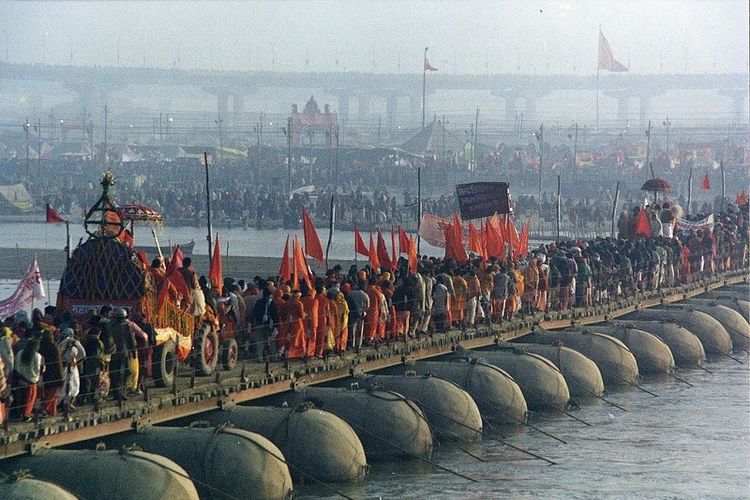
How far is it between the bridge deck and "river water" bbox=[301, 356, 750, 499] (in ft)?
6.45

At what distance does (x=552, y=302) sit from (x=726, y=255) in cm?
1519

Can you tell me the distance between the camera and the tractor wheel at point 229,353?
1168 inches

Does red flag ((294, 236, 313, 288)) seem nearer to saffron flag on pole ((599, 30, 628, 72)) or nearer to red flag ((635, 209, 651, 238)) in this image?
red flag ((635, 209, 651, 238))

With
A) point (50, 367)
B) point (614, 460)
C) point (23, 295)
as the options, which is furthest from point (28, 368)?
point (614, 460)

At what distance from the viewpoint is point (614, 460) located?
33688 mm

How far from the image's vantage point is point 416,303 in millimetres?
34562

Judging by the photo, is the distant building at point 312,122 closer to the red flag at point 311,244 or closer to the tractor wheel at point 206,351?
the red flag at point 311,244

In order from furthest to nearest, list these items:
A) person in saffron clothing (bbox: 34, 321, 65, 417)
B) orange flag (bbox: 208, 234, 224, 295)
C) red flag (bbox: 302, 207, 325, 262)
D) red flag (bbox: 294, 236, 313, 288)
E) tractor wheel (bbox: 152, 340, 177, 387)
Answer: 1. red flag (bbox: 302, 207, 325, 262)
2. red flag (bbox: 294, 236, 313, 288)
3. orange flag (bbox: 208, 234, 224, 295)
4. tractor wheel (bbox: 152, 340, 177, 387)
5. person in saffron clothing (bbox: 34, 321, 65, 417)

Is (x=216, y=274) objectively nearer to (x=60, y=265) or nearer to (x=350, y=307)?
(x=350, y=307)

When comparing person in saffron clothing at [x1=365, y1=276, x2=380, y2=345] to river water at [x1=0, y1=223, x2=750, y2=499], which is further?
person in saffron clothing at [x1=365, y1=276, x2=380, y2=345]

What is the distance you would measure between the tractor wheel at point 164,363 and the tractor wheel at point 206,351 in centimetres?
80

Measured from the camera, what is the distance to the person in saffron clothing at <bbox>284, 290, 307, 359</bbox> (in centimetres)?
3025

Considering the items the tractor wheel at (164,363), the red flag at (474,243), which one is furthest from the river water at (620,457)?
the red flag at (474,243)

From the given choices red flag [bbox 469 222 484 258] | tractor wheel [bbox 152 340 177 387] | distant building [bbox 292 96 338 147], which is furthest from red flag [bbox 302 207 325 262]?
distant building [bbox 292 96 338 147]
